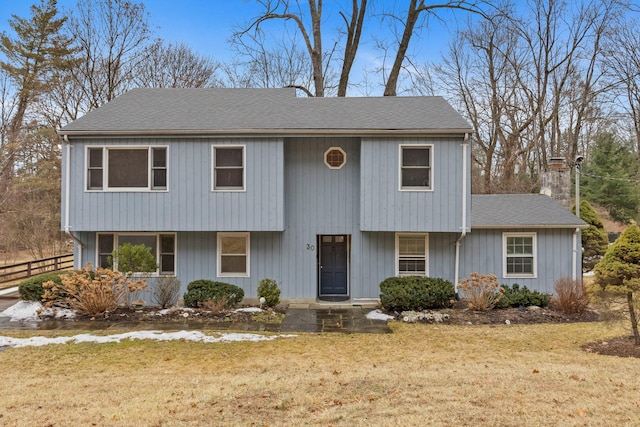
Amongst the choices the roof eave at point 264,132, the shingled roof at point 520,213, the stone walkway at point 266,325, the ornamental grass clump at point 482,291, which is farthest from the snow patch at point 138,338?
the shingled roof at point 520,213

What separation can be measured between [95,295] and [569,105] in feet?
93.7

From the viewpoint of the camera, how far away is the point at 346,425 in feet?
14.2

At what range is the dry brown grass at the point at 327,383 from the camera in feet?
15.0

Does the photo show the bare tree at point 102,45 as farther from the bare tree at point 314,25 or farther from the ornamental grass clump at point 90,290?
the ornamental grass clump at point 90,290

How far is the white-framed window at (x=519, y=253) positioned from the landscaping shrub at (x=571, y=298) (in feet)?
4.12

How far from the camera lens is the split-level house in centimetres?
1183

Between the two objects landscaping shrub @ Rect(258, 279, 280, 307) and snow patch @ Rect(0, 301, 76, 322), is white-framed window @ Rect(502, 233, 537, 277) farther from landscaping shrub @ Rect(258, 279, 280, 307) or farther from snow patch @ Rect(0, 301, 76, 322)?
snow patch @ Rect(0, 301, 76, 322)

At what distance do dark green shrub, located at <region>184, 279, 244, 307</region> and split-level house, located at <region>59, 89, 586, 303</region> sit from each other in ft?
3.23

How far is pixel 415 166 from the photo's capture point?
39.3ft

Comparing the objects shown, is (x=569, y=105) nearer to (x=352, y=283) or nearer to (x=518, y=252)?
(x=518, y=252)

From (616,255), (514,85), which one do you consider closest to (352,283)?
(616,255)

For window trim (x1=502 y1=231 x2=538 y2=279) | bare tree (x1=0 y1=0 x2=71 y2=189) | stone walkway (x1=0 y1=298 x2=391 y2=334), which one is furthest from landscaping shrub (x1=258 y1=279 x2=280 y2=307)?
bare tree (x1=0 y1=0 x2=71 y2=189)

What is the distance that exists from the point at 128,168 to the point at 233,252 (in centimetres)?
394

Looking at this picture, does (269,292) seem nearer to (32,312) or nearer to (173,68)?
(32,312)
